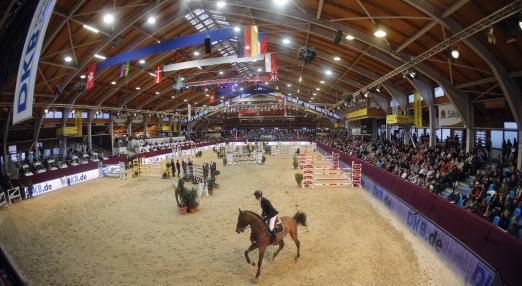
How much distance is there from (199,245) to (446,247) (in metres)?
6.89

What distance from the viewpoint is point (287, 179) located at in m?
19.0

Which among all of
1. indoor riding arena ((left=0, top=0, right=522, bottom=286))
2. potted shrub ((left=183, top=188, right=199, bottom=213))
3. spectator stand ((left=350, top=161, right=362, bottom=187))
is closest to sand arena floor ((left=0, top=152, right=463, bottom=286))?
indoor riding arena ((left=0, top=0, right=522, bottom=286))

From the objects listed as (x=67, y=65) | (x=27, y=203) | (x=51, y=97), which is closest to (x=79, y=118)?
(x=51, y=97)

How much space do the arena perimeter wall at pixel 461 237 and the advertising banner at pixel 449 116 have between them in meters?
8.00

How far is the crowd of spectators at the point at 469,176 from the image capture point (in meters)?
8.06

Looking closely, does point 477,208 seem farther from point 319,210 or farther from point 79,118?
point 79,118

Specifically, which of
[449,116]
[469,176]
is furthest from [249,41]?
[449,116]

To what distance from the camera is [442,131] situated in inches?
835

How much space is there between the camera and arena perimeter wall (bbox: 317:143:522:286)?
5.14 metres

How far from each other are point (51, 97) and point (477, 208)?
2868cm

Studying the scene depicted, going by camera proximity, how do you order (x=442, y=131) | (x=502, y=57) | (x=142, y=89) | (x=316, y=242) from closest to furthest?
(x=316, y=242) < (x=502, y=57) < (x=442, y=131) < (x=142, y=89)

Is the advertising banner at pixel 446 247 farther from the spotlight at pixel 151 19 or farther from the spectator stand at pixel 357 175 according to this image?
the spotlight at pixel 151 19

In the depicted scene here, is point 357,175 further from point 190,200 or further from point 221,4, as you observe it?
point 221,4

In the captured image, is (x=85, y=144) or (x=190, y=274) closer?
(x=190, y=274)
